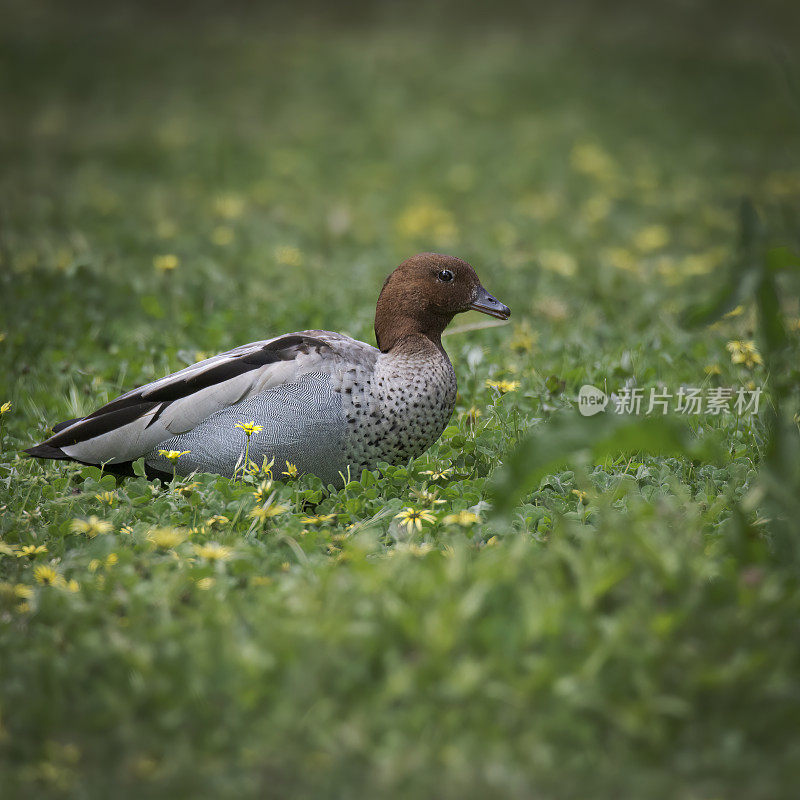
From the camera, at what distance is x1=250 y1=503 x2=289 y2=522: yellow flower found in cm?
316

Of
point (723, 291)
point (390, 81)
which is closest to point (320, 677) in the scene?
point (723, 291)

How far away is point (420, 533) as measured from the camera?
3229mm

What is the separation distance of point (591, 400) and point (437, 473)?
1.05 metres

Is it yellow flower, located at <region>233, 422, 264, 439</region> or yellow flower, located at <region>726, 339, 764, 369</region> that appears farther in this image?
yellow flower, located at <region>726, 339, 764, 369</region>

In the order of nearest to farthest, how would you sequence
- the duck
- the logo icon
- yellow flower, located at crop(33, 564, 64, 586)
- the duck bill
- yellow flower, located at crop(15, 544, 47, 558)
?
yellow flower, located at crop(33, 564, 64, 586) → yellow flower, located at crop(15, 544, 47, 558) → the duck → the duck bill → the logo icon

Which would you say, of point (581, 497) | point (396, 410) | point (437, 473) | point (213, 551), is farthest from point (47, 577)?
point (581, 497)

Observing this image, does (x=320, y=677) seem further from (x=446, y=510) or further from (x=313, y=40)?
(x=313, y=40)

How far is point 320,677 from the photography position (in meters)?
2.34

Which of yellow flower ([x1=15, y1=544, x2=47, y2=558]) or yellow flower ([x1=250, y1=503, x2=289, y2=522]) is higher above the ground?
yellow flower ([x1=15, y1=544, x2=47, y2=558])

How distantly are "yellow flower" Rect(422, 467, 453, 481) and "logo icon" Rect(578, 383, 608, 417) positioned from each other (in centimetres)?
83

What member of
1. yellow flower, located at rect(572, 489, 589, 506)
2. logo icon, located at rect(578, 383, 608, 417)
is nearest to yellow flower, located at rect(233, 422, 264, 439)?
yellow flower, located at rect(572, 489, 589, 506)

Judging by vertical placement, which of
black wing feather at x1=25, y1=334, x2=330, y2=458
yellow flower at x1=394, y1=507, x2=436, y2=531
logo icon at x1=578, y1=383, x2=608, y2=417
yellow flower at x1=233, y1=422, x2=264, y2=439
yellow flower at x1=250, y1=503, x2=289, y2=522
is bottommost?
logo icon at x1=578, y1=383, x2=608, y2=417

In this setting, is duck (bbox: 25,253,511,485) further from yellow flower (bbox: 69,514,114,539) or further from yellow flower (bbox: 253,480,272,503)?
yellow flower (bbox: 69,514,114,539)

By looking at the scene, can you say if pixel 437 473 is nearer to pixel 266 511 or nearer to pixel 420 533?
pixel 420 533
